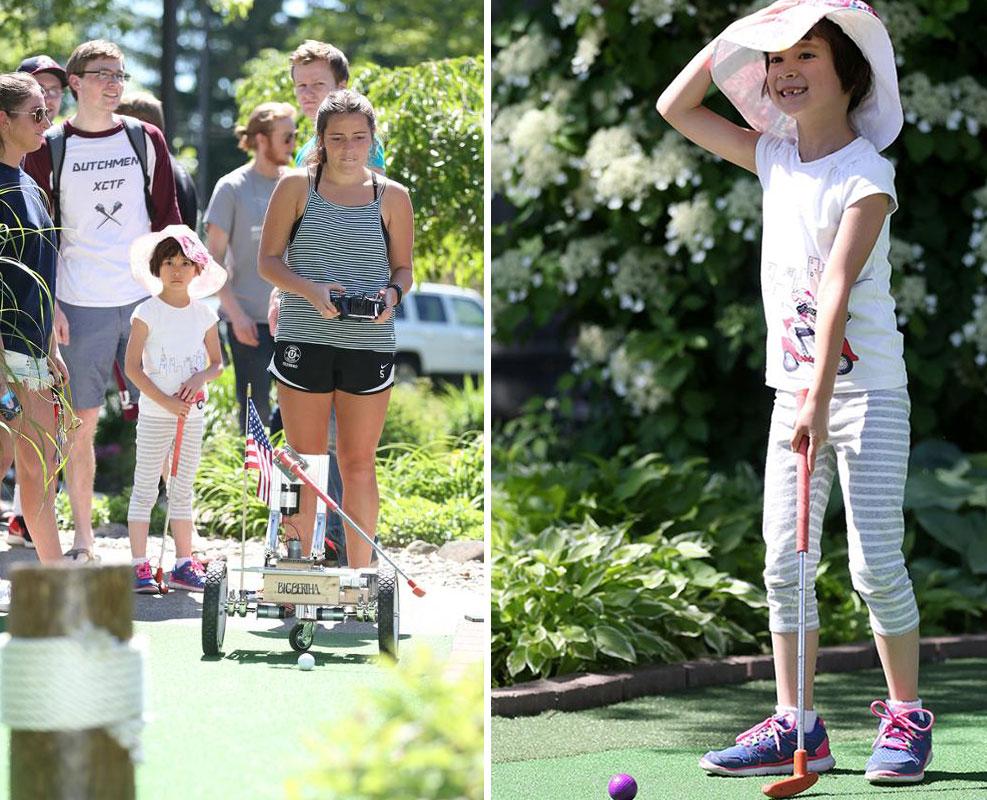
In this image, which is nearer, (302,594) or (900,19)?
(302,594)

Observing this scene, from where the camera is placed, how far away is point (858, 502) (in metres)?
3.99

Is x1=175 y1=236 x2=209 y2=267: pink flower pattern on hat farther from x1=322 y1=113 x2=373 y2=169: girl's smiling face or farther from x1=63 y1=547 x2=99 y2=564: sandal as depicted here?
x1=63 y1=547 x2=99 y2=564: sandal

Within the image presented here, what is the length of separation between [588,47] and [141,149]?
10.5ft

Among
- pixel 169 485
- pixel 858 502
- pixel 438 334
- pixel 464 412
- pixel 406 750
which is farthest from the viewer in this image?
pixel 438 334

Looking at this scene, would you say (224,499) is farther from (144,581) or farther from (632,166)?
(632,166)

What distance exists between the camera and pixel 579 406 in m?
10.1

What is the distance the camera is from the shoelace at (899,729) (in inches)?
157

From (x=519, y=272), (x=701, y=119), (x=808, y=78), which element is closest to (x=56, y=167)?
(x=701, y=119)

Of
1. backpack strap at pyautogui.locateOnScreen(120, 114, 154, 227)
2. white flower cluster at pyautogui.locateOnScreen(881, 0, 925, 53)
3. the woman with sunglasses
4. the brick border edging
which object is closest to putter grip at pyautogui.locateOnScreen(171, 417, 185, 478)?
the woman with sunglasses

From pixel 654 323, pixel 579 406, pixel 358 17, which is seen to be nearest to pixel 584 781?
pixel 654 323

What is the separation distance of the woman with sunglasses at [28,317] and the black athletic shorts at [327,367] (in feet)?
2.18

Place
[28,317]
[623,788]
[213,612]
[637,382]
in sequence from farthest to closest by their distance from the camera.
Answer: [637,382] → [28,317] → [213,612] → [623,788]

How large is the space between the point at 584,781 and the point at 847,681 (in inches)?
70.4

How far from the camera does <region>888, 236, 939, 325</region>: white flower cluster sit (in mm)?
7621
